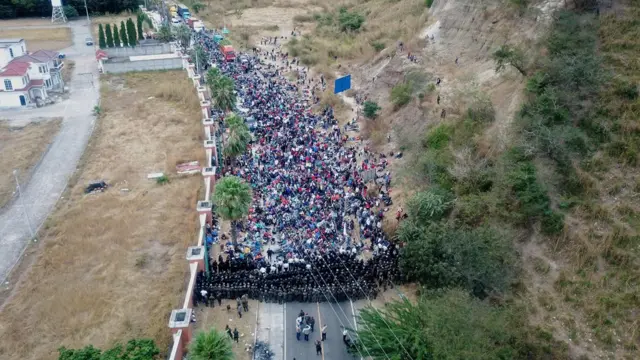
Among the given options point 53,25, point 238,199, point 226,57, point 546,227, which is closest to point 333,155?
point 238,199

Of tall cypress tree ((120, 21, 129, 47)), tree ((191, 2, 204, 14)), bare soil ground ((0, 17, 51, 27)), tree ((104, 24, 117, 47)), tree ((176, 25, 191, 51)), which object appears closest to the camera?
tree ((104, 24, 117, 47))

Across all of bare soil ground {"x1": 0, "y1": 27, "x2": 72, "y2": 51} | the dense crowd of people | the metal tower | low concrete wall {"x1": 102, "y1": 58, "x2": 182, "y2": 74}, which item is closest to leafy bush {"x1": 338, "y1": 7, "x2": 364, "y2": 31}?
the dense crowd of people

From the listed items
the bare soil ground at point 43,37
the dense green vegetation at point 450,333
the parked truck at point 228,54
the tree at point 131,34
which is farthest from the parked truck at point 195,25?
the dense green vegetation at point 450,333

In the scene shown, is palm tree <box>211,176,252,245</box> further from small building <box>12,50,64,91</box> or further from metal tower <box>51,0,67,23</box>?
metal tower <box>51,0,67,23</box>

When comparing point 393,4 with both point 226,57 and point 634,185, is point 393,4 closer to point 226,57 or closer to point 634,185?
point 226,57

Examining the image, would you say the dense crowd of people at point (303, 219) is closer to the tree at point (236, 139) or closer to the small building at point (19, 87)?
the tree at point (236, 139)

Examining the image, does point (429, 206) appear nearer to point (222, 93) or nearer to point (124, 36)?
point (222, 93)

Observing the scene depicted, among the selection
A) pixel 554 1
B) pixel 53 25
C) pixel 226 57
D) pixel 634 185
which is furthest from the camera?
pixel 53 25

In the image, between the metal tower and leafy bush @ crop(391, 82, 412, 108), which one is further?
the metal tower
